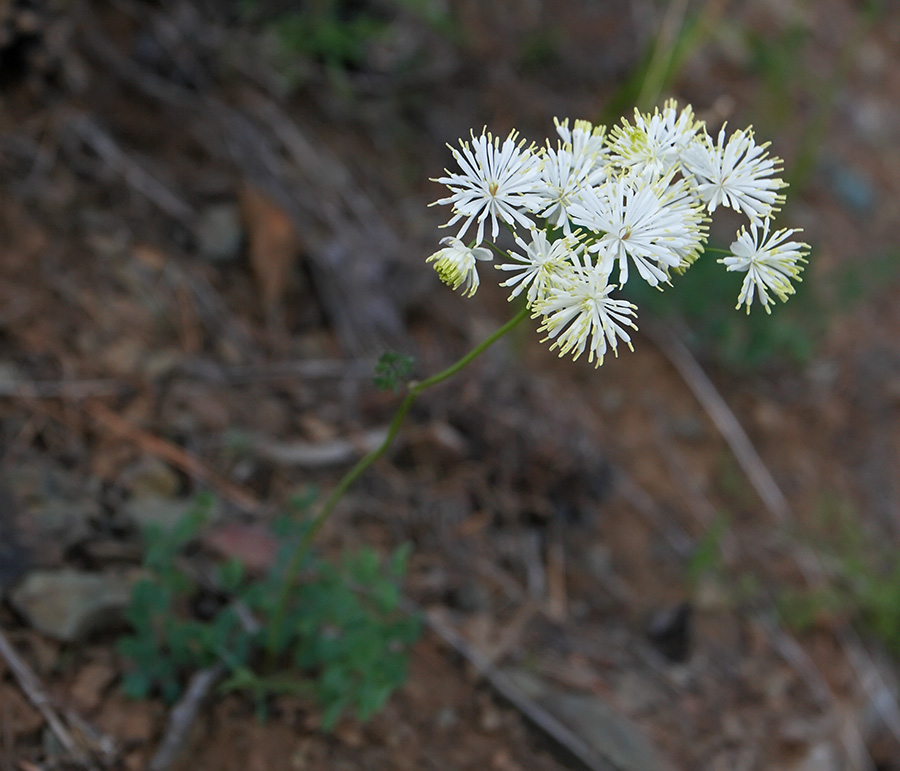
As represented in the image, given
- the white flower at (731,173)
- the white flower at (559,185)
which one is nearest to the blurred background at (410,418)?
the white flower at (559,185)

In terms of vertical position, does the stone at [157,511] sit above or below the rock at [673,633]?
below

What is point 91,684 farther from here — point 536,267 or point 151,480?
point 536,267

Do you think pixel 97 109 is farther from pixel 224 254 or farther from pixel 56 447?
pixel 56 447

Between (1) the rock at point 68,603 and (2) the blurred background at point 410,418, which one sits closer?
(1) the rock at point 68,603

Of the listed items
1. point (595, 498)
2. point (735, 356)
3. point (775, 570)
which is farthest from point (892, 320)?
point (595, 498)

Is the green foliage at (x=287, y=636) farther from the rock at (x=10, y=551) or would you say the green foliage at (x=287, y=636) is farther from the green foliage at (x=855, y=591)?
the green foliage at (x=855, y=591)

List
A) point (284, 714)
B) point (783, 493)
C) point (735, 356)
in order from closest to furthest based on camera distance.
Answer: point (284, 714)
point (783, 493)
point (735, 356)
